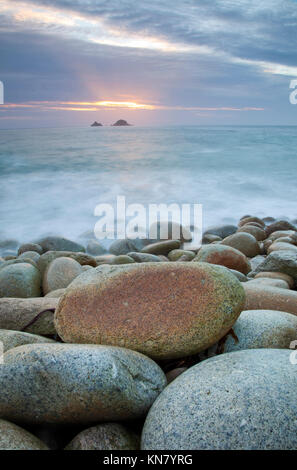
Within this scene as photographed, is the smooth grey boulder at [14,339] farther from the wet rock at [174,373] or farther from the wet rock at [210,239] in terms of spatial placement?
the wet rock at [210,239]

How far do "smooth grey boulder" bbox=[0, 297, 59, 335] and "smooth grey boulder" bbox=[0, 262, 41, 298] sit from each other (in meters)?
1.11

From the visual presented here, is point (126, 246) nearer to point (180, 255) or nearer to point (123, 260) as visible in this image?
point (180, 255)

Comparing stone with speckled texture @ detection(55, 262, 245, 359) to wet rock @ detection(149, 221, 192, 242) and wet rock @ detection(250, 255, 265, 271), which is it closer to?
wet rock @ detection(250, 255, 265, 271)

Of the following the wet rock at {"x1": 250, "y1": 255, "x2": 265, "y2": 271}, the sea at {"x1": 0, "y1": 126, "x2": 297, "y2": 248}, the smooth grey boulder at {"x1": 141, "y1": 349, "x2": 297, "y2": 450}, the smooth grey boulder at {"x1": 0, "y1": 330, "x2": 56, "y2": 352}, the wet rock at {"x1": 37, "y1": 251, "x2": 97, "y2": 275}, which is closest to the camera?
A: the smooth grey boulder at {"x1": 141, "y1": 349, "x2": 297, "y2": 450}

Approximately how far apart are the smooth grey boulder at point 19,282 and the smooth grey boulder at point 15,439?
2.44 m

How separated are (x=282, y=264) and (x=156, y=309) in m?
2.64

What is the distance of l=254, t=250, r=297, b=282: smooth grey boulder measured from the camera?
4.32 meters

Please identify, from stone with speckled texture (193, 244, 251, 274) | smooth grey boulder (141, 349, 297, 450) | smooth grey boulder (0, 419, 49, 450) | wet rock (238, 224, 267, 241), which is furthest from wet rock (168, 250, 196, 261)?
smooth grey boulder (0, 419, 49, 450)

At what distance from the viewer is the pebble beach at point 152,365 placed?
1545 mm

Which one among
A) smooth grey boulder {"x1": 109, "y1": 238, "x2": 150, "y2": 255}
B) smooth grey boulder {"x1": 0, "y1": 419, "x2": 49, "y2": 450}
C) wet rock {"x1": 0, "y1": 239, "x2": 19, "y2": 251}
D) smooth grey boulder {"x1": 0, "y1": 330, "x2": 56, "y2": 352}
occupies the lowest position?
wet rock {"x1": 0, "y1": 239, "x2": 19, "y2": 251}

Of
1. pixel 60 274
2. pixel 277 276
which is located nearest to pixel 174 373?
pixel 60 274

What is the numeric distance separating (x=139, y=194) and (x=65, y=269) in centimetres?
Result: 816
